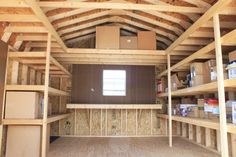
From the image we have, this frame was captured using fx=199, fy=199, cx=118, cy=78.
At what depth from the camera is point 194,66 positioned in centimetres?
361

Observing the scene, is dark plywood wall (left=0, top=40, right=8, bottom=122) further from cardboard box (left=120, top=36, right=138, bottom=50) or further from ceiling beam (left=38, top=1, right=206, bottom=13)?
cardboard box (left=120, top=36, right=138, bottom=50)

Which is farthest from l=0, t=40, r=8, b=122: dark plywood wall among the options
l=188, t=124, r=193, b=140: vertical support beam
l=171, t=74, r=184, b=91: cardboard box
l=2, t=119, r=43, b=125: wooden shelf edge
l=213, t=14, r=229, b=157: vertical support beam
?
l=188, t=124, r=193, b=140: vertical support beam

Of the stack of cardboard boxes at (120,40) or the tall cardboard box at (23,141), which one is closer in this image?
the tall cardboard box at (23,141)

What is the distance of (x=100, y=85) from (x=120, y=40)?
1.51 metres

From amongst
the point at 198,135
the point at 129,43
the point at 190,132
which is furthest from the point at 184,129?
the point at 129,43

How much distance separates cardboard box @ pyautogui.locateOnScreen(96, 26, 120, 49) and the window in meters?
1.21

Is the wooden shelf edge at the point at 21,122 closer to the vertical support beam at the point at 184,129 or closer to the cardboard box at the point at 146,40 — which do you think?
the cardboard box at the point at 146,40

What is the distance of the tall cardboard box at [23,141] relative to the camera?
3.15 m

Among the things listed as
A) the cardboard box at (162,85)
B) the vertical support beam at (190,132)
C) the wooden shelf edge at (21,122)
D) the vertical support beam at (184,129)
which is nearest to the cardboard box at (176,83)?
the cardboard box at (162,85)

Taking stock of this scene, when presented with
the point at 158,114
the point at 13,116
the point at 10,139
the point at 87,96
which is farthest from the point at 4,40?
the point at 158,114

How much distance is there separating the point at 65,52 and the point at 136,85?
7.39 feet

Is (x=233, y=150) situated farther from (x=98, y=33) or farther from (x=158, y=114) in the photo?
(x=98, y=33)

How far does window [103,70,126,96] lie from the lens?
5699mm

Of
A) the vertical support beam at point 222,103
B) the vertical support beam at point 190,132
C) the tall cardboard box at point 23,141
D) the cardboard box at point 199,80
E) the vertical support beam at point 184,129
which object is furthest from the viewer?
the vertical support beam at point 184,129
